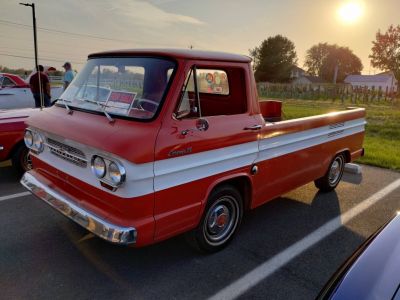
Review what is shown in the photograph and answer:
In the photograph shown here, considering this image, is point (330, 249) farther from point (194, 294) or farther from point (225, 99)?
point (225, 99)

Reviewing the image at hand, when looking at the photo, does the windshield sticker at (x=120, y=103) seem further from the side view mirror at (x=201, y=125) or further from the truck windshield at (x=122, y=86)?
the side view mirror at (x=201, y=125)

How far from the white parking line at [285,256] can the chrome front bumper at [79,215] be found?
0.93 meters

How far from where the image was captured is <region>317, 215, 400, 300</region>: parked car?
5.60ft

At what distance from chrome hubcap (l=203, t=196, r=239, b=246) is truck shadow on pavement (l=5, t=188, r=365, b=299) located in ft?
0.54

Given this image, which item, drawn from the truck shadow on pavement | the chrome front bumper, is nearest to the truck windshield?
the chrome front bumper

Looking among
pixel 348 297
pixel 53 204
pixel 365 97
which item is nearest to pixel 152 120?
pixel 53 204

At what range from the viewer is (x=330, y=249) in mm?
3834

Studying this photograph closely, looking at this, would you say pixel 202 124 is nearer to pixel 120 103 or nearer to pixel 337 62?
pixel 120 103

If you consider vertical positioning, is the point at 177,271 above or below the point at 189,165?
below

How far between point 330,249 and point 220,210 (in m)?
1.29

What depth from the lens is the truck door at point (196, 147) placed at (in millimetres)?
2898

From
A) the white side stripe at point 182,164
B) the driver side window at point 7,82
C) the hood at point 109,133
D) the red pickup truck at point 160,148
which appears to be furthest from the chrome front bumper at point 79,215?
the driver side window at point 7,82

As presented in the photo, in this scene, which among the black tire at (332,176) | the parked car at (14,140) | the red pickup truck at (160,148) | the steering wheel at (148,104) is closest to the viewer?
the red pickup truck at (160,148)

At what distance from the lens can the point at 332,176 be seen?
552 centimetres
